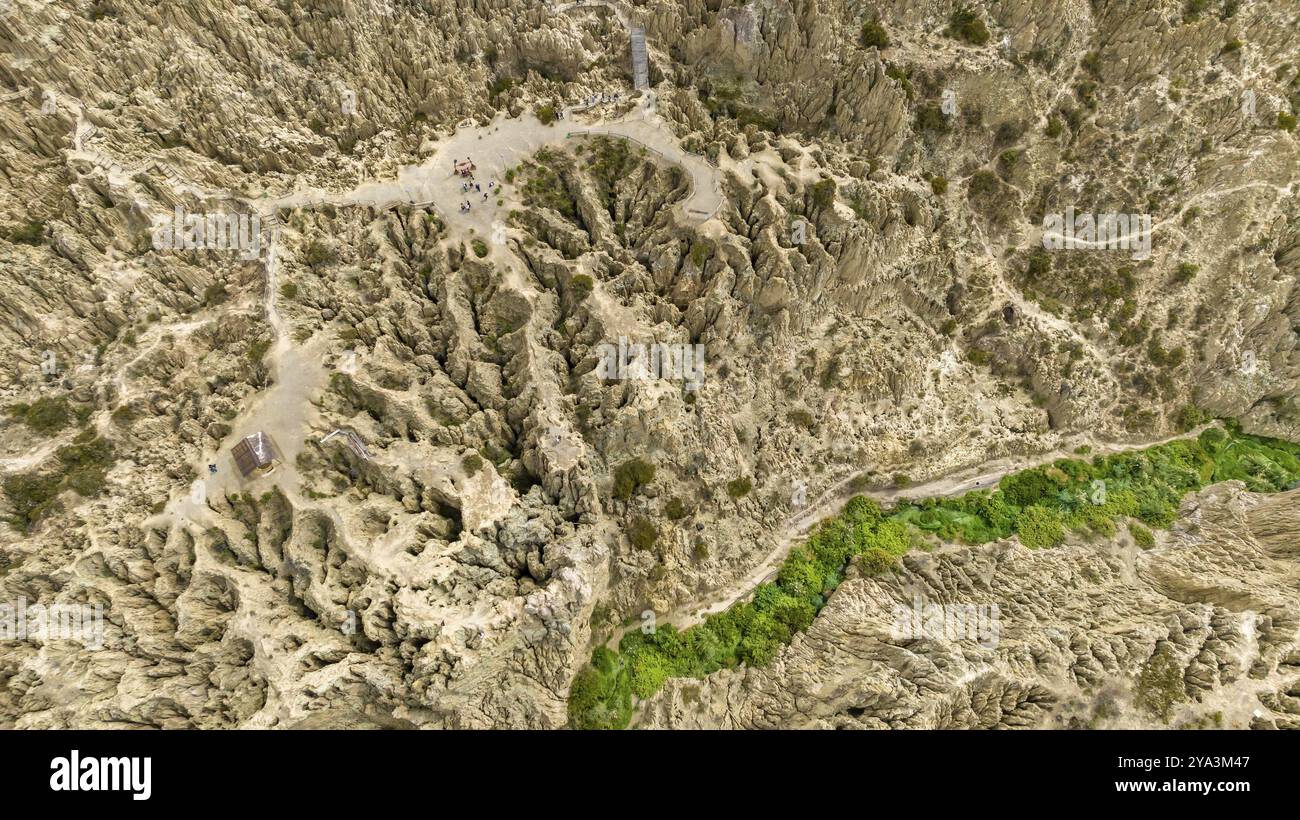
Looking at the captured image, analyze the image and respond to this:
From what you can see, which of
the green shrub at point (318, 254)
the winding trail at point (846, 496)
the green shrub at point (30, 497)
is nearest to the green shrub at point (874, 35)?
the winding trail at point (846, 496)

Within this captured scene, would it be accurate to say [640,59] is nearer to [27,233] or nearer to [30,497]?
[27,233]

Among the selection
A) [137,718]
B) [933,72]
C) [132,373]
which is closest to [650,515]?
[137,718]

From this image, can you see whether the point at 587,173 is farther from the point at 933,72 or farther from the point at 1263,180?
the point at 1263,180

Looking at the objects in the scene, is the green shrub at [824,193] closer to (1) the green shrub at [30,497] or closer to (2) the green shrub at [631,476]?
(2) the green shrub at [631,476]

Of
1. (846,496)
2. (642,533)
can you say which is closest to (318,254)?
(642,533)

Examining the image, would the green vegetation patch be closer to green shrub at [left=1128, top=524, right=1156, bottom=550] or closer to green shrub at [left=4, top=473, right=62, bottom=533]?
green shrub at [left=1128, top=524, right=1156, bottom=550]
